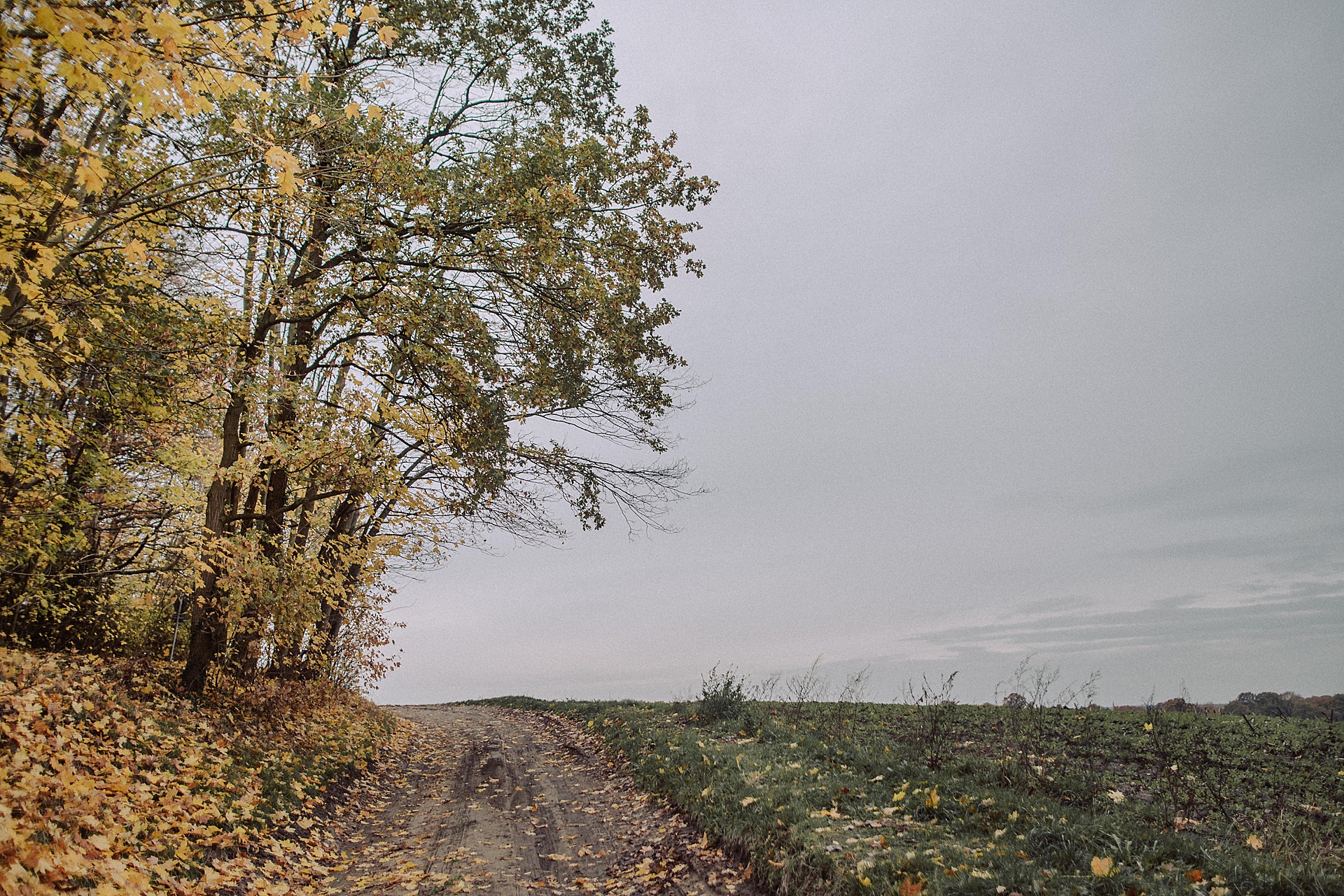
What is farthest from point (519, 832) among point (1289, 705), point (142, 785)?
point (1289, 705)

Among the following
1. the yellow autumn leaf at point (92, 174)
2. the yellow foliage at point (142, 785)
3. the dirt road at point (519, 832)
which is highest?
the yellow autumn leaf at point (92, 174)

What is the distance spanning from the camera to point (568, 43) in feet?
40.5

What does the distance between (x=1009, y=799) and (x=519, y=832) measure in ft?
18.0

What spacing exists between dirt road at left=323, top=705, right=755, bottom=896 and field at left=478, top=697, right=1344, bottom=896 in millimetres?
470

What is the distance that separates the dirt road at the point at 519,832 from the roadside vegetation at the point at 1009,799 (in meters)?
0.47

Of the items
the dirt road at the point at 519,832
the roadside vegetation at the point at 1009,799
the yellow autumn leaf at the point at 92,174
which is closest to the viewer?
the yellow autumn leaf at the point at 92,174

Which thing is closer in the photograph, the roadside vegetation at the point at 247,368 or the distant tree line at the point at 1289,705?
the roadside vegetation at the point at 247,368

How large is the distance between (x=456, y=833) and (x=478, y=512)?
6073 millimetres

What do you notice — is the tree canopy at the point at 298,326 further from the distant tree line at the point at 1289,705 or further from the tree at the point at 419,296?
the distant tree line at the point at 1289,705

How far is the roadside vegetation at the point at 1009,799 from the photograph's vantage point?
15.3ft

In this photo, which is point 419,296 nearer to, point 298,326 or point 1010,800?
point 298,326

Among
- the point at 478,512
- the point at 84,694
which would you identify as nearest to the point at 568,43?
the point at 478,512

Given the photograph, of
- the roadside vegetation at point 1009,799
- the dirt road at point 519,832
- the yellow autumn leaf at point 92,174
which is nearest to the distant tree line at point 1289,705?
the roadside vegetation at point 1009,799

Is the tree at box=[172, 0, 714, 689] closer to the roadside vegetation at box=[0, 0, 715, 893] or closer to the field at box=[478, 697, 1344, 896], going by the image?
the roadside vegetation at box=[0, 0, 715, 893]
